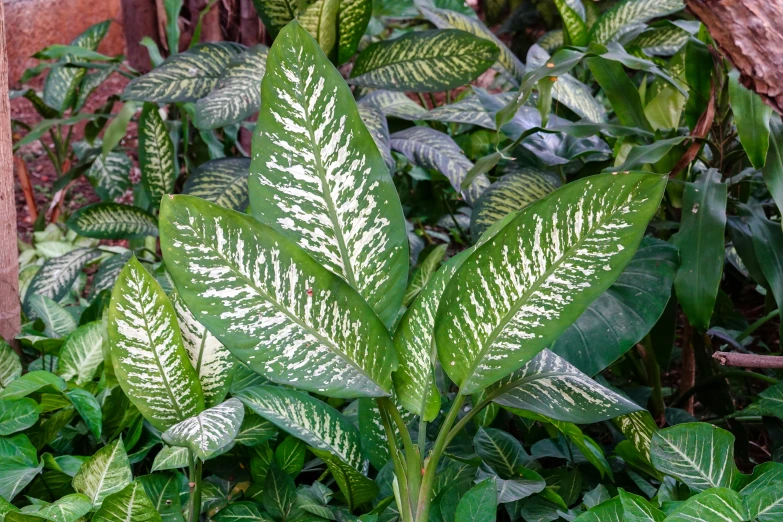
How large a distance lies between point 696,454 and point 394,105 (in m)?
1.16

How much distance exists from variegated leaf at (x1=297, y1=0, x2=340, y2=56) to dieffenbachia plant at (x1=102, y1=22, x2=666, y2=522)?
61cm

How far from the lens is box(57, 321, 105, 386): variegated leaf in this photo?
1183 millimetres

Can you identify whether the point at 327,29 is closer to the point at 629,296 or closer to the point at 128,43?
the point at 629,296

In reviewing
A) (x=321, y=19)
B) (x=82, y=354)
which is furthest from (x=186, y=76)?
(x=82, y=354)

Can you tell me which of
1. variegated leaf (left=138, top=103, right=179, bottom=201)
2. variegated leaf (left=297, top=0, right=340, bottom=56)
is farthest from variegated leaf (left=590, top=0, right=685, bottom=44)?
variegated leaf (left=138, top=103, right=179, bottom=201)

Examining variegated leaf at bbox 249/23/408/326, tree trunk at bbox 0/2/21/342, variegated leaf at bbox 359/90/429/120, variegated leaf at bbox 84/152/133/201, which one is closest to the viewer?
variegated leaf at bbox 249/23/408/326

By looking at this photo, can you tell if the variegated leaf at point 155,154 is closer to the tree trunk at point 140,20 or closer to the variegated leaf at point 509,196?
the variegated leaf at point 509,196

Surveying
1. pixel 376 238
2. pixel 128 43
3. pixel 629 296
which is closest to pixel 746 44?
pixel 629 296

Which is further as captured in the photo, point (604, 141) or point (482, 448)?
point (604, 141)

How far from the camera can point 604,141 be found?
1509 mm

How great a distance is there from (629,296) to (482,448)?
30 centimetres

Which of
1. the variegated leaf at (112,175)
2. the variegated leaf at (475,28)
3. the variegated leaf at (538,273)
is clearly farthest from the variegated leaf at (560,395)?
the variegated leaf at (112,175)

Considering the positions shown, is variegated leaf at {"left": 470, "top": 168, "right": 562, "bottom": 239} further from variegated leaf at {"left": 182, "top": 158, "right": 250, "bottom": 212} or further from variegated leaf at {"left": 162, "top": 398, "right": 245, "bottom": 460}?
variegated leaf at {"left": 162, "top": 398, "right": 245, "bottom": 460}

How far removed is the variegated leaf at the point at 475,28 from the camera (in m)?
1.78
